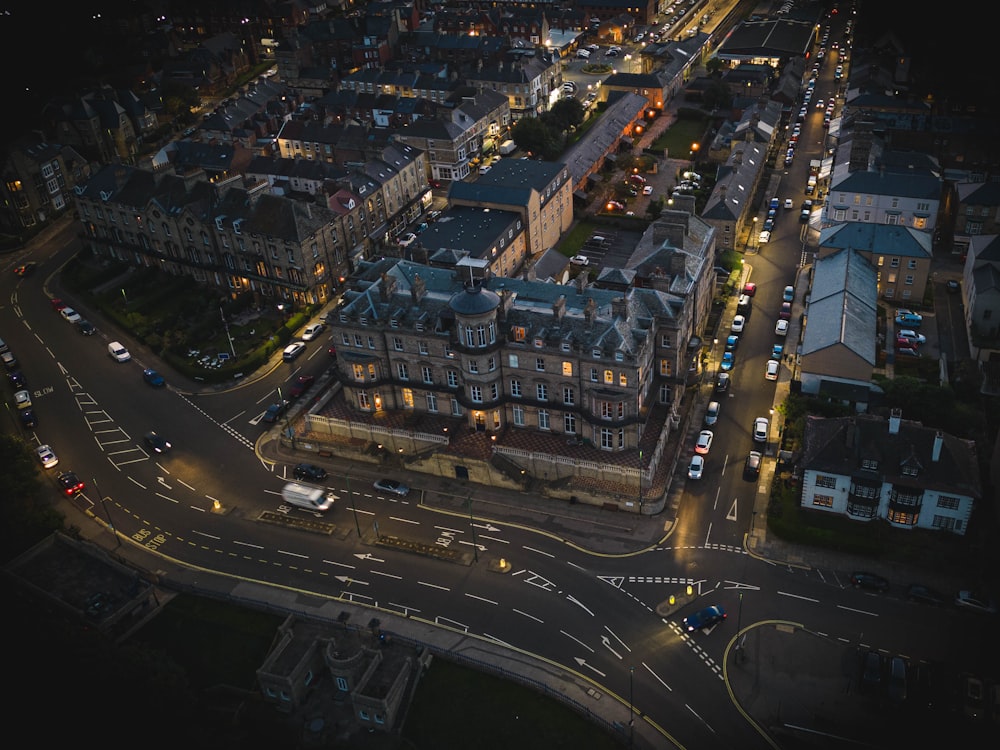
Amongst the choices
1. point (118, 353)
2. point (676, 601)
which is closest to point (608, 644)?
point (676, 601)

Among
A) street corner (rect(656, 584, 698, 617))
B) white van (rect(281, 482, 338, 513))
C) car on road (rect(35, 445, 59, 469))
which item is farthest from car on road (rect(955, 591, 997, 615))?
car on road (rect(35, 445, 59, 469))

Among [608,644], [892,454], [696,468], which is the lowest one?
[608,644]

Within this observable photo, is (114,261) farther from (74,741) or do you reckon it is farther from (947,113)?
(947,113)

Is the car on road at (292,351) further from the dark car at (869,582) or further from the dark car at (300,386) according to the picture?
the dark car at (869,582)

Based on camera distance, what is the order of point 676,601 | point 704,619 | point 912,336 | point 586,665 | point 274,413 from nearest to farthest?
point 586,665, point 704,619, point 676,601, point 274,413, point 912,336

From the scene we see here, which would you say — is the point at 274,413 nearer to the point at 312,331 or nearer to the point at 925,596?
the point at 312,331

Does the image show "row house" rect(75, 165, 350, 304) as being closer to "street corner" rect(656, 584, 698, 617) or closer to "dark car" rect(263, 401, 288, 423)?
"dark car" rect(263, 401, 288, 423)

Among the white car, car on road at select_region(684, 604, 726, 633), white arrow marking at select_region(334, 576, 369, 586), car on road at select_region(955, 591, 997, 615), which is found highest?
the white car
